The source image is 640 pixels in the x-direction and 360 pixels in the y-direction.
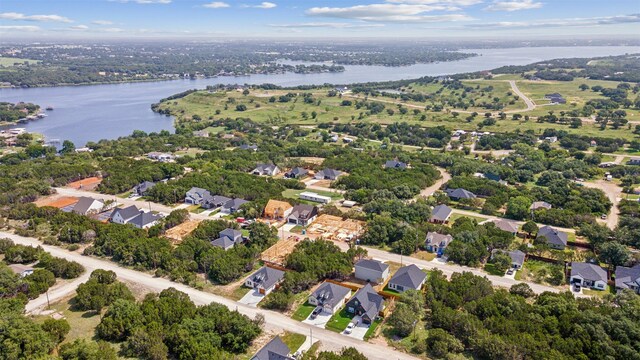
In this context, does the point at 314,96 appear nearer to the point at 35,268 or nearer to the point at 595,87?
the point at 595,87

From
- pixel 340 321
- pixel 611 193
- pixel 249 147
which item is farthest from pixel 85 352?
pixel 611 193

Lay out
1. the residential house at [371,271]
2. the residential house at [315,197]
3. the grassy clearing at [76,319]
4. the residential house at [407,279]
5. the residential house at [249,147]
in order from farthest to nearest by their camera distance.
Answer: the residential house at [249,147], the residential house at [315,197], the residential house at [371,271], the residential house at [407,279], the grassy clearing at [76,319]

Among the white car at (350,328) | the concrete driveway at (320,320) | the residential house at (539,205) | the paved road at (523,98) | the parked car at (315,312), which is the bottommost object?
the concrete driveway at (320,320)

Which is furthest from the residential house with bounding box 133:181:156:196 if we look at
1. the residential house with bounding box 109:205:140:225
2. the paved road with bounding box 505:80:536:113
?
the paved road with bounding box 505:80:536:113

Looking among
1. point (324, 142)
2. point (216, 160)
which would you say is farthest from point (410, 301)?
point (324, 142)

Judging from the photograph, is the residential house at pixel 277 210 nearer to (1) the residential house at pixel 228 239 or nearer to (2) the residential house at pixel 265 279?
(1) the residential house at pixel 228 239

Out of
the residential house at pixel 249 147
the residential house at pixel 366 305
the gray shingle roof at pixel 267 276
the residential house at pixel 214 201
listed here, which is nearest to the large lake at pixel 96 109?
the residential house at pixel 249 147

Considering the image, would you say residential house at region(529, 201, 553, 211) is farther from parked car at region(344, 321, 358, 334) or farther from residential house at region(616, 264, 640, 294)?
parked car at region(344, 321, 358, 334)
